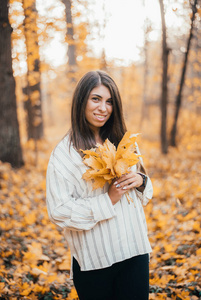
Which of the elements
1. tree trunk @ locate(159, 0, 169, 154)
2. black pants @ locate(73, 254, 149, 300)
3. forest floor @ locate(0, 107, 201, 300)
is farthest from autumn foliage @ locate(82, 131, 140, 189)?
tree trunk @ locate(159, 0, 169, 154)

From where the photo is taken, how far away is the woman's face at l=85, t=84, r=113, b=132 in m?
1.86

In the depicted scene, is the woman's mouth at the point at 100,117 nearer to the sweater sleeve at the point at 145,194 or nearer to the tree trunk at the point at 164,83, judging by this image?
the sweater sleeve at the point at 145,194

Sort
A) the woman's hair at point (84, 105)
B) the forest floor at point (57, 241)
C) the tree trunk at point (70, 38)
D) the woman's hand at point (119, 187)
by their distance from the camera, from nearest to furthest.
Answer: the woman's hand at point (119, 187)
the woman's hair at point (84, 105)
the forest floor at point (57, 241)
the tree trunk at point (70, 38)

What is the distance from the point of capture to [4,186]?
5.17m

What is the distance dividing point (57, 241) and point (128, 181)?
105 inches

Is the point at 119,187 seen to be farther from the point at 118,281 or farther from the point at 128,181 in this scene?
the point at 118,281

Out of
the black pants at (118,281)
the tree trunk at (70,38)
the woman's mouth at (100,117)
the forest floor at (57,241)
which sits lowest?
the forest floor at (57,241)

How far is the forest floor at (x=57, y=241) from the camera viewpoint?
2.65 m

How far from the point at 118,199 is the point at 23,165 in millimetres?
5406

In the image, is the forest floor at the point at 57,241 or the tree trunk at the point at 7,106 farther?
the tree trunk at the point at 7,106

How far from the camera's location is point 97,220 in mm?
1606

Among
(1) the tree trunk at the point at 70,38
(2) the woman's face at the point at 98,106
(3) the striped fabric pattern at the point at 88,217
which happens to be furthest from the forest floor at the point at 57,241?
(1) the tree trunk at the point at 70,38

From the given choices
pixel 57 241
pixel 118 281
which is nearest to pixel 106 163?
pixel 118 281

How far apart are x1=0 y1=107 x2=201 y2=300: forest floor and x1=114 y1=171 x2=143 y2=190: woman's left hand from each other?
59.2 inches
